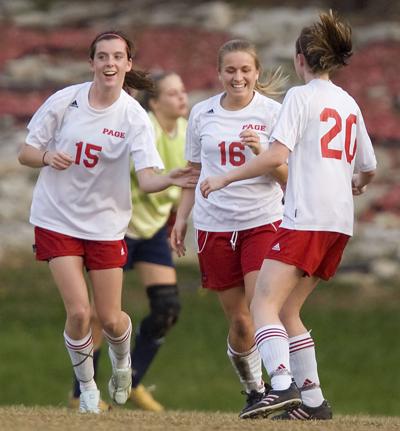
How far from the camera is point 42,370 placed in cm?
1456

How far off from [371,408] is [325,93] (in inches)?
239

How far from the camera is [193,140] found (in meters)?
8.92

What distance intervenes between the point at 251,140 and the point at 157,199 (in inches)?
126

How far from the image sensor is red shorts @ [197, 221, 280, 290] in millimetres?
8625

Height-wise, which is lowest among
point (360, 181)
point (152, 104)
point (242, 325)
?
point (242, 325)

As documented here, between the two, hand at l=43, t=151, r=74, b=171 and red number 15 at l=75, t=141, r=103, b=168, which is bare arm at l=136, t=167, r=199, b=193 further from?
hand at l=43, t=151, r=74, b=171

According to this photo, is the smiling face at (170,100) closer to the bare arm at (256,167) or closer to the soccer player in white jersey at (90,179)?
the soccer player in white jersey at (90,179)

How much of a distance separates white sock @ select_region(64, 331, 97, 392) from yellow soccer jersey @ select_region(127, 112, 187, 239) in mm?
2139

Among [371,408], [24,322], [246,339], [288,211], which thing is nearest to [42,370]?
[24,322]

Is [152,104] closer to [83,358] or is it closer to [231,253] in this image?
[231,253]

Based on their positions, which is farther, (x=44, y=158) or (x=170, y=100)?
(x=170, y=100)

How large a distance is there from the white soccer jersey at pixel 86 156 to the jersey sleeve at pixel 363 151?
1178 mm

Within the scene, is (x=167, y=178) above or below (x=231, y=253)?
above

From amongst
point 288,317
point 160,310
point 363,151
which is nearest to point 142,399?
point 160,310
